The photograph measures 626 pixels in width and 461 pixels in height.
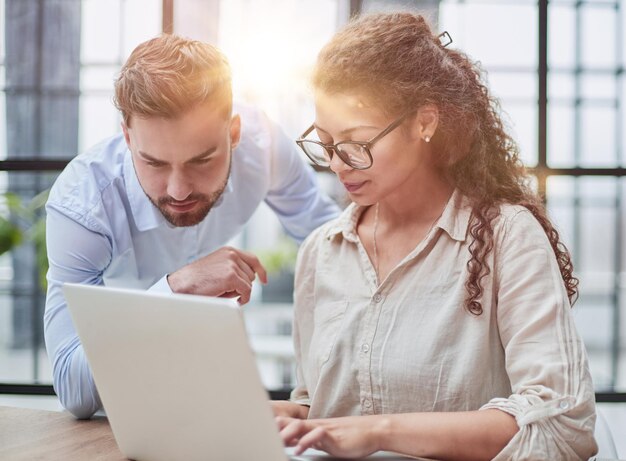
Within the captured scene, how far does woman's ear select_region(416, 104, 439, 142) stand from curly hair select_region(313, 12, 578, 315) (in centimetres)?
1

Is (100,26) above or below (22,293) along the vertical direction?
above

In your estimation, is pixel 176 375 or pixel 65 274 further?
pixel 65 274

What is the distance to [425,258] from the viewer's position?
1545mm

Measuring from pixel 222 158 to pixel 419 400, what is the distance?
2.44 feet

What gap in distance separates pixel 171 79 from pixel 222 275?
1.48 ft

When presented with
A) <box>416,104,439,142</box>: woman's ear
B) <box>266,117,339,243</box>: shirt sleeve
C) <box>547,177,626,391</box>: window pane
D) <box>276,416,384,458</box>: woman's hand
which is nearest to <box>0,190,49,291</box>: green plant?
<box>266,117,339,243</box>: shirt sleeve

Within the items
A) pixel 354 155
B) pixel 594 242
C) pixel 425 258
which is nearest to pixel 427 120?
pixel 354 155

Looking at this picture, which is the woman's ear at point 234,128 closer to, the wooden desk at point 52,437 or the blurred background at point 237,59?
the blurred background at point 237,59

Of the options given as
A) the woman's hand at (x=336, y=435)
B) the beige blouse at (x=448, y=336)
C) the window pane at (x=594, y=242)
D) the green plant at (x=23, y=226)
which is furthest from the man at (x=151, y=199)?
the window pane at (x=594, y=242)

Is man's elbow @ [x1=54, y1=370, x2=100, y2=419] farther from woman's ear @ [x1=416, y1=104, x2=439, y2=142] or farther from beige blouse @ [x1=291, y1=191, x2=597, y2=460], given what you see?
woman's ear @ [x1=416, y1=104, x2=439, y2=142]

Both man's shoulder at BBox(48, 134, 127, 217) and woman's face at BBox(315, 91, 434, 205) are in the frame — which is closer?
woman's face at BBox(315, 91, 434, 205)

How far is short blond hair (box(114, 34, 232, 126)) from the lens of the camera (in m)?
1.70

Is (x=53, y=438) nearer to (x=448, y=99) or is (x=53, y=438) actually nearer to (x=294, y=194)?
(x=448, y=99)

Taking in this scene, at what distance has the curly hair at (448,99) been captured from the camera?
1.49m
